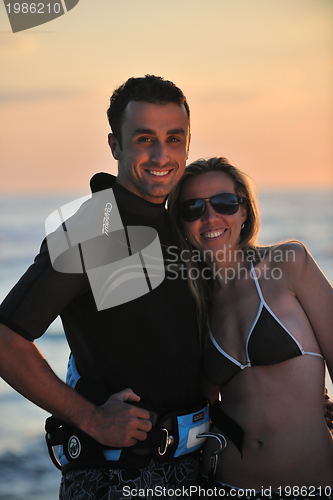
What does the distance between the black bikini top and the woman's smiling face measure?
1.25ft

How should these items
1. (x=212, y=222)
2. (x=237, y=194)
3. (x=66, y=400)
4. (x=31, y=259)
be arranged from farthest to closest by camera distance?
1. (x=31, y=259)
2. (x=237, y=194)
3. (x=212, y=222)
4. (x=66, y=400)

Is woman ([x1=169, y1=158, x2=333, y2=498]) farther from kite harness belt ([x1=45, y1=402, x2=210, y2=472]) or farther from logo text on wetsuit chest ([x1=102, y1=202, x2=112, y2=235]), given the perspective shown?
logo text on wetsuit chest ([x1=102, y1=202, x2=112, y2=235])

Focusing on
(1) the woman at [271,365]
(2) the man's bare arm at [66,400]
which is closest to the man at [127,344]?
(2) the man's bare arm at [66,400]

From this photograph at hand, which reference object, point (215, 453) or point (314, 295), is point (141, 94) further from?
point (215, 453)

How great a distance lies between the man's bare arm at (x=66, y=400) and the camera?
1986 mm

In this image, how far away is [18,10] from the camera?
147 inches

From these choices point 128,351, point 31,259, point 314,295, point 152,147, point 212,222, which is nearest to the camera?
point 128,351

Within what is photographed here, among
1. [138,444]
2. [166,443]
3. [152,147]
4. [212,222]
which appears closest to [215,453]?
[166,443]

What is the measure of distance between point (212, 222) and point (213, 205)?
3.9 inches

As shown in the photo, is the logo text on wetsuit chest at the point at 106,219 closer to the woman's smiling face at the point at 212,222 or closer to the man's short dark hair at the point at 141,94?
the man's short dark hair at the point at 141,94

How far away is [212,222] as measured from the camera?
8.43ft

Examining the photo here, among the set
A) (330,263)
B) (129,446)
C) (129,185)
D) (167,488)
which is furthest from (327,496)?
(330,263)

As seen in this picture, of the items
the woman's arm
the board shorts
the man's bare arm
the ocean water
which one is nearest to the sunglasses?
the ocean water

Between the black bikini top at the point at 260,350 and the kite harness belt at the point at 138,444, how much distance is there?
231 mm
